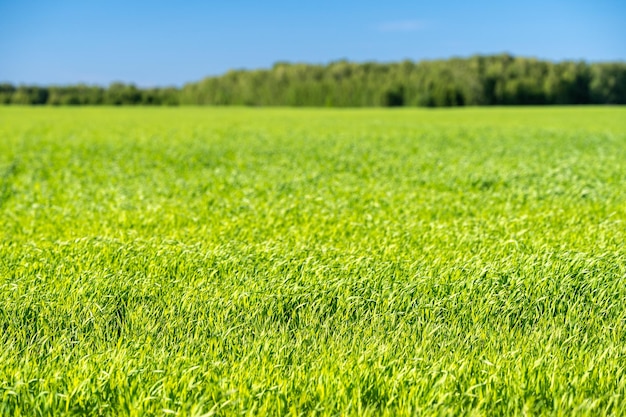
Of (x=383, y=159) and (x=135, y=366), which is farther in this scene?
(x=383, y=159)

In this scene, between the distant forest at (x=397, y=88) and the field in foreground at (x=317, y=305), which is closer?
the field in foreground at (x=317, y=305)

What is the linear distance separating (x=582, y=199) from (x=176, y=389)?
11.1m

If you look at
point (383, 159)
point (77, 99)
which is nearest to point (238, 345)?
point (383, 159)

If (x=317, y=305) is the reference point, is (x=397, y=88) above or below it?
above

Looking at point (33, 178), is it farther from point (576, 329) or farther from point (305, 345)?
point (576, 329)

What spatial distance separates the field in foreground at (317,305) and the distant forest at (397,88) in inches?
4342

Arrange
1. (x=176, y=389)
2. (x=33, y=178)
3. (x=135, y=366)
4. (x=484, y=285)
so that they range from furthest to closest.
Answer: (x=33, y=178)
(x=484, y=285)
(x=135, y=366)
(x=176, y=389)

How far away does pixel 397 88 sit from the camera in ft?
409

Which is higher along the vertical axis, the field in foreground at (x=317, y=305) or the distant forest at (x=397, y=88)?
the distant forest at (x=397, y=88)

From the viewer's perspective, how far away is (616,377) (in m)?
5.15

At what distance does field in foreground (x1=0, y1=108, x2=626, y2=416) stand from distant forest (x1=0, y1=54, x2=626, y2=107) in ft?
362

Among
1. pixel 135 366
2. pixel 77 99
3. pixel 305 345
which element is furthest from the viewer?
pixel 77 99

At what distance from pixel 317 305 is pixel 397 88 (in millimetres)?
121965

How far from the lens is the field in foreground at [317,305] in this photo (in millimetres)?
4875
